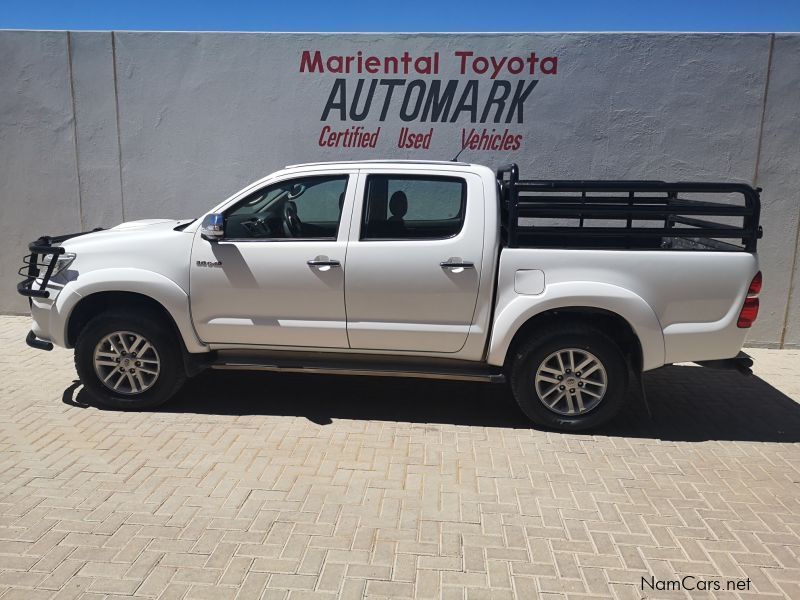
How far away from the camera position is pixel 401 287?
495 centimetres

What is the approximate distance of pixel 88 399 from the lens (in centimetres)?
564

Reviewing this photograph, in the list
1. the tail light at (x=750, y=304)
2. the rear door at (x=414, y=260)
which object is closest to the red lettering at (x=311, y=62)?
the rear door at (x=414, y=260)

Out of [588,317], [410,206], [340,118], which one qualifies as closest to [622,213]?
[588,317]

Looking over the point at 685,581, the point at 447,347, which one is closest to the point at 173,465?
the point at 447,347

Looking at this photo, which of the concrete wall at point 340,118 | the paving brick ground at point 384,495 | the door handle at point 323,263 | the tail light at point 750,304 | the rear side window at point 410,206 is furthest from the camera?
the concrete wall at point 340,118

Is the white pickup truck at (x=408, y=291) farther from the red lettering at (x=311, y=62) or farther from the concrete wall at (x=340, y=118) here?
the red lettering at (x=311, y=62)

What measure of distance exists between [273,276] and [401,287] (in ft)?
3.13

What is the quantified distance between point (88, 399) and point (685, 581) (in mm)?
4612

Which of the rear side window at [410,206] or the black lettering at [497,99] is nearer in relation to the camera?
the rear side window at [410,206]

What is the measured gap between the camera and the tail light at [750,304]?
4.75m

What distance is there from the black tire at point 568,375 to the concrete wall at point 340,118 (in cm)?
310

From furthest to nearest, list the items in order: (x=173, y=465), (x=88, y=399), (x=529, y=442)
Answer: (x=88, y=399) < (x=529, y=442) < (x=173, y=465)

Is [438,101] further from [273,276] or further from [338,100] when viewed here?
[273,276]

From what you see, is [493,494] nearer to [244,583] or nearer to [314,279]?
[244,583]
